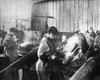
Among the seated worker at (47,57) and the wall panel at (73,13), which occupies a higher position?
the wall panel at (73,13)

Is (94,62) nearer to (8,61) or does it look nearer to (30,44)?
(30,44)

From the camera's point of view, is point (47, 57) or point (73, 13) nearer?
point (47, 57)

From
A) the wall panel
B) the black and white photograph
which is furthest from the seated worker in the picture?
the wall panel

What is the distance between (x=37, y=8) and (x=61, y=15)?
18.6 inches

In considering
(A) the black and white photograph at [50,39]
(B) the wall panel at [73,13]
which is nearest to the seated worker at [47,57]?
(A) the black and white photograph at [50,39]

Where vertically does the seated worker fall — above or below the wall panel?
below

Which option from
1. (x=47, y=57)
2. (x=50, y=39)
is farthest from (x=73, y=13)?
(x=47, y=57)

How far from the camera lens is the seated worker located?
3334 mm

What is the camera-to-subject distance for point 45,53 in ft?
10.9

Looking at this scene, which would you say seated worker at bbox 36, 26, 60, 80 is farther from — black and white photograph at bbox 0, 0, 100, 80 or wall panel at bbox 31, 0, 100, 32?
wall panel at bbox 31, 0, 100, 32

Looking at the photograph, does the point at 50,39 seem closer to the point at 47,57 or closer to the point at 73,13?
the point at 47,57

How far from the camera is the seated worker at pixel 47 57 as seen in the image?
333 centimetres

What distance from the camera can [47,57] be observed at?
333 cm

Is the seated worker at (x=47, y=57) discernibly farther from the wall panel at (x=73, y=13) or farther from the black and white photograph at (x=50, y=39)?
the wall panel at (x=73, y=13)
